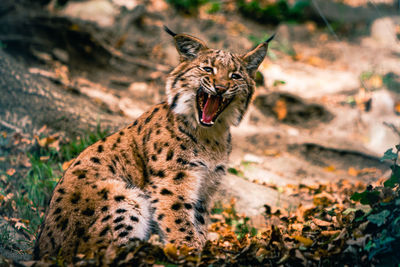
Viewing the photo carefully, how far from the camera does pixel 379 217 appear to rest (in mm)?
3229

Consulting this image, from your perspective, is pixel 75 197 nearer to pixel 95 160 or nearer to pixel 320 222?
pixel 95 160

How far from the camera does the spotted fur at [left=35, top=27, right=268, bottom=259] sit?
12.2 feet

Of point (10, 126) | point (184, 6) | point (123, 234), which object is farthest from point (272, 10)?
point (123, 234)

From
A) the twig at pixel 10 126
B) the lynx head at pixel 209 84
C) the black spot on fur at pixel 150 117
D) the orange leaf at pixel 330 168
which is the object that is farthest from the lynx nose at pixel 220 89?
the orange leaf at pixel 330 168

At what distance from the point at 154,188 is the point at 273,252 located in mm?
1419

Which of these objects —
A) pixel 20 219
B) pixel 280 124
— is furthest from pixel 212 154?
pixel 280 124

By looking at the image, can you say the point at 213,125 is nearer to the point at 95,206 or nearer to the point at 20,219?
the point at 95,206

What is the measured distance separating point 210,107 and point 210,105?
0.08 feet

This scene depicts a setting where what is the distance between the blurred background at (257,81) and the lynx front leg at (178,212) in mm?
1944

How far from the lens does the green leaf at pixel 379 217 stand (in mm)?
3197

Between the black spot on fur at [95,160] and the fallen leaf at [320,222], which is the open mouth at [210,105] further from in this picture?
the fallen leaf at [320,222]

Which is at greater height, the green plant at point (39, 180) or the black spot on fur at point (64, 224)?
the black spot on fur at point (64, 224)

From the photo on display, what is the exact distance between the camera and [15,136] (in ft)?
20.6

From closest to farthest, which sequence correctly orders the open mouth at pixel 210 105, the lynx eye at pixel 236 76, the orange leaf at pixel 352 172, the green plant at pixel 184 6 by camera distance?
the open mouth at pixel 210 105
the lynx eye at pixel 236 76
the orange leaf at pixel 352 172
the green plant at pixel 184 6
